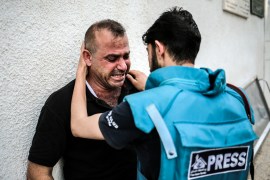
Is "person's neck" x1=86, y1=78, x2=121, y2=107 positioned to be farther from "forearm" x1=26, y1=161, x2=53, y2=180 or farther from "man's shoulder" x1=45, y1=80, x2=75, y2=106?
"forearm" x1=26, y1=161, x2=53, y2=180

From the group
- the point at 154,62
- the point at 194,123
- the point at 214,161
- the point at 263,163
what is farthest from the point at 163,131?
the point at 263,163

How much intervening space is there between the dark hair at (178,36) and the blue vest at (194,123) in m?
0.14

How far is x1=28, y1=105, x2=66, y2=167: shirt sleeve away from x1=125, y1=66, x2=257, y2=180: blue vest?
23.7 inches

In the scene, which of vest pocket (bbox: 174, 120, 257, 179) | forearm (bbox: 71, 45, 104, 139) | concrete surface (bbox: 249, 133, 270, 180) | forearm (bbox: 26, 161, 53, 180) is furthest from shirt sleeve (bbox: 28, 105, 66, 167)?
concrete surface (bbox: 249, 133, 270, 180)

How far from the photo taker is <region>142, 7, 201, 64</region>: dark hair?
4.24 ft

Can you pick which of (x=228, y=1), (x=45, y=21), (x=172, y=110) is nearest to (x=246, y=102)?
(x=172, y=110)

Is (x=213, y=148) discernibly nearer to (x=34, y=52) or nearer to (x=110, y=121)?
(x=110, y=121)

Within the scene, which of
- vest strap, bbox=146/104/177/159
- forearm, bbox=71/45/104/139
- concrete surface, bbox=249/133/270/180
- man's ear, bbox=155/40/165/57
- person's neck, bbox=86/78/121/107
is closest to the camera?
vest strap, bbox=146/104/177/159

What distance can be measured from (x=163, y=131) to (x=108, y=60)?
2.60ft

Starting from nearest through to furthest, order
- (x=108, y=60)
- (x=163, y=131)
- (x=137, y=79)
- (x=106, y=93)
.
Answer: (x=163, y=131), (x=108, y=60), (x=106, y=93), (x=137, y=79)

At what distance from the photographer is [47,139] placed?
1463 millimetres

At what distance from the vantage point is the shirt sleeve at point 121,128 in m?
1.08

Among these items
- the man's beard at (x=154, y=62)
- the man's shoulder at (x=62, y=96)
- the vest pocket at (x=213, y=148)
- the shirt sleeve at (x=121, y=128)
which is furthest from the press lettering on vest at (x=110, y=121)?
the man's shoulder at (x=62, y=96)

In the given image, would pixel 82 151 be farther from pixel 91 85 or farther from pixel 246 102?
pixel 246 102
